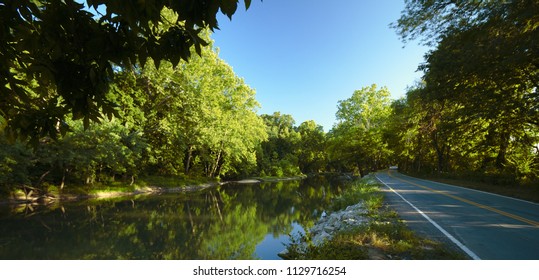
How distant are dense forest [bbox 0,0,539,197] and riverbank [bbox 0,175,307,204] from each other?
764 millimetres

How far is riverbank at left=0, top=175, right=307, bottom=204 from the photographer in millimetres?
20567

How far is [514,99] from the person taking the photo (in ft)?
43.7

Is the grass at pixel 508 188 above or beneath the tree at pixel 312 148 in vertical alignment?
beneath

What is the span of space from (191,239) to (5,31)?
11027 mm

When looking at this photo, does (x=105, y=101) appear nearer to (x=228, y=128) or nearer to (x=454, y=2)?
(x=454, y=2)

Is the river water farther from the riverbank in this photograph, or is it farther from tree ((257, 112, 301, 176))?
tree ((257, 112, 301, 176))

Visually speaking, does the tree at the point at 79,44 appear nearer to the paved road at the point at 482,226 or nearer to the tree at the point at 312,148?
the paved road at the point at 482,226

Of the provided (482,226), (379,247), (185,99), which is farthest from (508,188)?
(185,99)

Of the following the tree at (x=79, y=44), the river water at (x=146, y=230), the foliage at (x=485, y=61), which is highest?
the foliage at (x=485, y=61)

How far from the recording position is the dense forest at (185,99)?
8.04 ft

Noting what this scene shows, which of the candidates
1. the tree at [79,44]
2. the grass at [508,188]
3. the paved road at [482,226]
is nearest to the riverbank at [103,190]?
the tree at [79,44]

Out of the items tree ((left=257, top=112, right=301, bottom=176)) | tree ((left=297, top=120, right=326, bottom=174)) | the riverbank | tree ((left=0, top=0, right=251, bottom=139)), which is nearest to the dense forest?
tree ((left=0, top=0, right=251, bottom=139))

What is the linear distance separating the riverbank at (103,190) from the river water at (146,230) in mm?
2566
